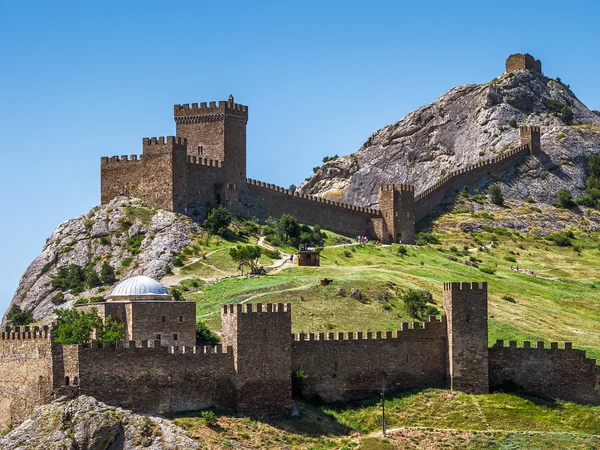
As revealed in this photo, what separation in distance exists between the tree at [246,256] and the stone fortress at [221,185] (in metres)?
9.82

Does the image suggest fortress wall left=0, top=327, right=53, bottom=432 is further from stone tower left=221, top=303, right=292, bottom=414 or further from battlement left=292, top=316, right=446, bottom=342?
battlement left=292, top=316, right=446, bottom=342

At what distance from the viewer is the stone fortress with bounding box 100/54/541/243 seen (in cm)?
10444

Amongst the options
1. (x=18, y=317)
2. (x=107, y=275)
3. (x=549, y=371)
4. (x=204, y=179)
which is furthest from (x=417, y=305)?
(x=204, y=179)

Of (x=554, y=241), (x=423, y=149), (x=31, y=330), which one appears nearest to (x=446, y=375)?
(x=31, y=330)

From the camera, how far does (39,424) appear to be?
59.8m

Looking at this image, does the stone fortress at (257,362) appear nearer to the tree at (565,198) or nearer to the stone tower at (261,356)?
the stone tower at (261,356)

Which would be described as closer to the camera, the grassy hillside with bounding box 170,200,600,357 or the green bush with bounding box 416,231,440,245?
the grassy hillside with bounding box 170,200,600,357

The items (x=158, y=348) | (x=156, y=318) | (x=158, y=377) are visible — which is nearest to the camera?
(x=158, y=377)

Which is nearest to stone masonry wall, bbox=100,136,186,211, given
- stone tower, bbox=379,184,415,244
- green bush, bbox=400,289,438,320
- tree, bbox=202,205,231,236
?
tree, bbox=202,205,231,236

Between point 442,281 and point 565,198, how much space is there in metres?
42.9

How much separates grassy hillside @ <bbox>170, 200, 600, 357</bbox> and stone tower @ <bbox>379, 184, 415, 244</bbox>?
9.84 ft

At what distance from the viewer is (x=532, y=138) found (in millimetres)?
141750

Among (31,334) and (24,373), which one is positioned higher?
(31,334)

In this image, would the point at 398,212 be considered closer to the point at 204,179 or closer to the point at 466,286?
the point at 204,179
